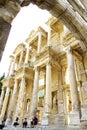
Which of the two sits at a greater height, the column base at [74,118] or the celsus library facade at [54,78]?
the celsus library facade at [54,78]

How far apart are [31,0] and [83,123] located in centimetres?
495

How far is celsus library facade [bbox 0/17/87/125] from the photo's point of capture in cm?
1095

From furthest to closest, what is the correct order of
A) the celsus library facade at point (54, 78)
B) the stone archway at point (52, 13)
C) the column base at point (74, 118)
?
the celsus library facade at point (54, 78) < the column base at point (74, 118) < the stone archway at point (52, 13)

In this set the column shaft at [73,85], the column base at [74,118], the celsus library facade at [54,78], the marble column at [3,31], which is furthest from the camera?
the celsus library facade at [54,78]

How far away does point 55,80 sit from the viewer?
16.9 m

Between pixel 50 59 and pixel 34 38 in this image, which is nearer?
pixel 50 59

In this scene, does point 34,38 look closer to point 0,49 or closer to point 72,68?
point 72,68

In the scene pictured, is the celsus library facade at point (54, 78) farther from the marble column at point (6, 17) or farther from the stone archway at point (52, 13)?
the marble column at point (6, 17)

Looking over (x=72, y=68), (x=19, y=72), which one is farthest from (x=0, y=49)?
(x=19, y=72)

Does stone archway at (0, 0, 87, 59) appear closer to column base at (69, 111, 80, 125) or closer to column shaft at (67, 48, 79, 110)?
column shaft at (67, 48, 79, 110)

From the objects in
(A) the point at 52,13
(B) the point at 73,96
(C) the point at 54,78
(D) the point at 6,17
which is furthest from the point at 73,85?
(D) the point at 6,17

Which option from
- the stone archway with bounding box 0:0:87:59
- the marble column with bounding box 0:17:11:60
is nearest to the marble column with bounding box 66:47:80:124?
the stone archway with bounding box 0:0:87:59

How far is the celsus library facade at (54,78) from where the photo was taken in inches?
431

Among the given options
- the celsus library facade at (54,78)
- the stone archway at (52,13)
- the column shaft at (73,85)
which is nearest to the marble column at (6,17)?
the stone archway at (52,13)
